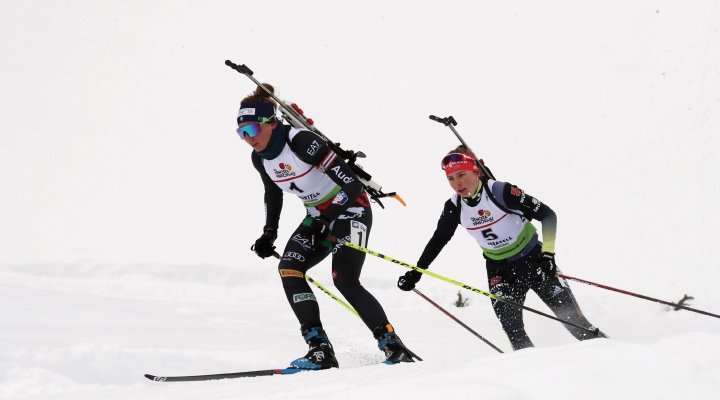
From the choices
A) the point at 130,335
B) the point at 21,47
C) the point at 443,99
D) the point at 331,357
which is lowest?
the point at 331,357

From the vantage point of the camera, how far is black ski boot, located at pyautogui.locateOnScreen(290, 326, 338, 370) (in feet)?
13.0

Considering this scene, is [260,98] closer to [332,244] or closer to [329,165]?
[329,165]

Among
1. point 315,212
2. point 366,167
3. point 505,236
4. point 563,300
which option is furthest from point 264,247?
point 366,167

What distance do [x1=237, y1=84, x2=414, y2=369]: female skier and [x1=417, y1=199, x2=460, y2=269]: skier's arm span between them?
0.81 m

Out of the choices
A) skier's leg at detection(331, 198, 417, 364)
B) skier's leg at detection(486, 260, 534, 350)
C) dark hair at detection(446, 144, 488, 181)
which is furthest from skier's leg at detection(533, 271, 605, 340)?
skier's leg at detection(331, 198, 417, 364)

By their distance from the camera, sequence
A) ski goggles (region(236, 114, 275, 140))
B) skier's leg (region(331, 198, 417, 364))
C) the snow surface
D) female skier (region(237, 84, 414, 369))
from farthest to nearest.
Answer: ski goggles (region(236, 114, 275, 140)) → female skier (region(237, 84, 414, 369)) → the snow surface → skier's leg (region(331, 198, 417, 364))

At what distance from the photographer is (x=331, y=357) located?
412cm

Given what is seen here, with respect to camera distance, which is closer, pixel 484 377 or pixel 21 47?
pixel 484 377

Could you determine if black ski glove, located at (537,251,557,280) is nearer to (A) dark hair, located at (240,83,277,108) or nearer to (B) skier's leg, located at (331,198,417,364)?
(B) skier's leg, located at (331,198,417,364)

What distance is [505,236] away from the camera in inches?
204

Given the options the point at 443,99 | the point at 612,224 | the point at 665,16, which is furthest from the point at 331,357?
the point at 665,16

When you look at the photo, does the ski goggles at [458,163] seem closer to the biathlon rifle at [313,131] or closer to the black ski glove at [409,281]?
the biathlon rifle at [313,131]

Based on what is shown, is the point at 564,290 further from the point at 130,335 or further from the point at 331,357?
the point at 130,335

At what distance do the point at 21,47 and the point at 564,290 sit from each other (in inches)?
1127
